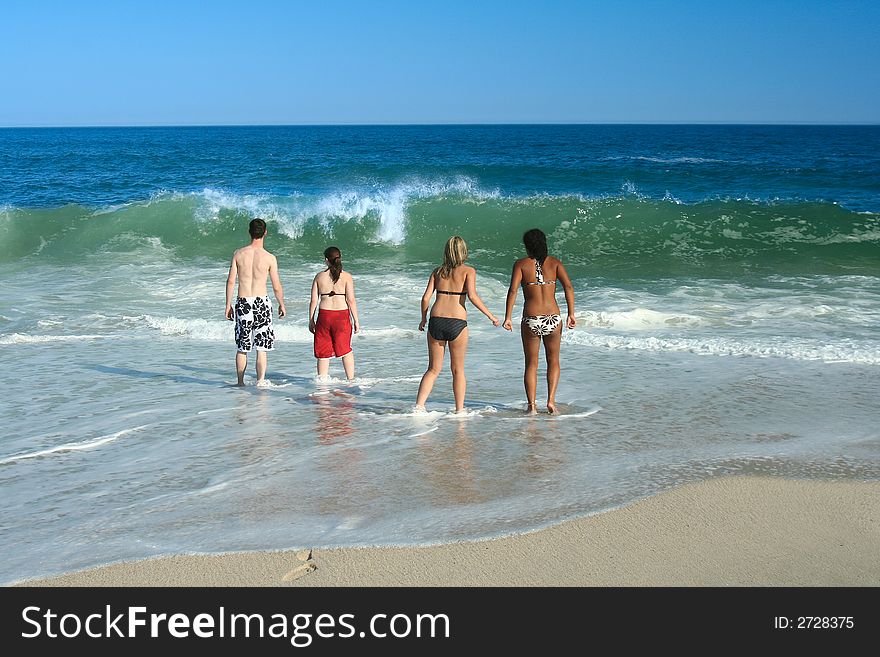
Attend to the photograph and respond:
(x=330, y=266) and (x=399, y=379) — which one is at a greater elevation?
(x=330, y=266)

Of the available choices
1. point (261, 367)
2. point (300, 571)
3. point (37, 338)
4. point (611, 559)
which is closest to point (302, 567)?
point (300, 571)

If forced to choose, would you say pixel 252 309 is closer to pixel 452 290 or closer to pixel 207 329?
pixel 452 290

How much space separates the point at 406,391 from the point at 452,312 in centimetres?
129

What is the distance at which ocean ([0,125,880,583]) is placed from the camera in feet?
16.9

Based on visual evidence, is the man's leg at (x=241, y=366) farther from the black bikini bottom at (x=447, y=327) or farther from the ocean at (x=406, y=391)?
the black bikini bottom at (x=447, y=327)

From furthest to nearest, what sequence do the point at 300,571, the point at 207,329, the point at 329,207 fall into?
the point at 329,207
the point at 207,329
the point at 300,571

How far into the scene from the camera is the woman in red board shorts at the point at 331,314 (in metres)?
8.23

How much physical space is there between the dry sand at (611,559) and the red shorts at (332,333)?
3798 mm

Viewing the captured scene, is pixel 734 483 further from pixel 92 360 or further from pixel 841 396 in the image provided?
pixel 92 360

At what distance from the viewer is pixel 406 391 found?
320 inches

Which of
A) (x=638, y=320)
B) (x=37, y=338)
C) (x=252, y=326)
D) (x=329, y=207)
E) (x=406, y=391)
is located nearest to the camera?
(x=406, y=391)

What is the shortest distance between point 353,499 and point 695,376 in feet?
14.2

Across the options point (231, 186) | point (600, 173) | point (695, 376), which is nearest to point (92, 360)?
point (695, 376)
